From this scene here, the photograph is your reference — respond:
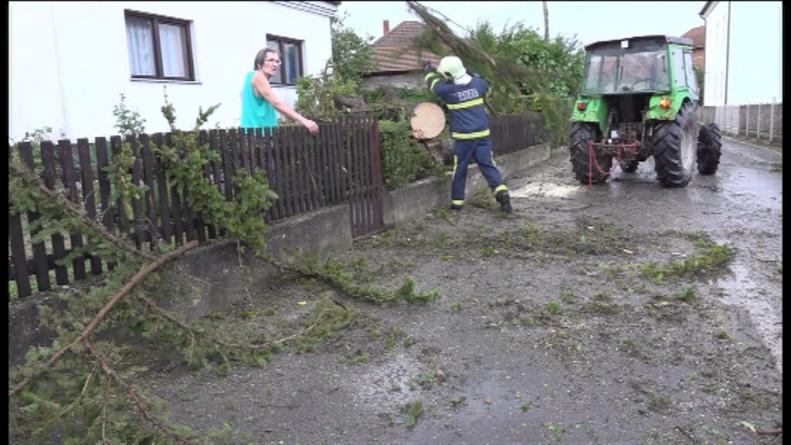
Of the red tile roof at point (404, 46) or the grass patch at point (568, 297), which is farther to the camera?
the grass patch at point (568, 297)

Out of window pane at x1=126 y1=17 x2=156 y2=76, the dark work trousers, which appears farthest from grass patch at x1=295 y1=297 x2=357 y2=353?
window pane at x1=126 y1=17 x2=156 y2=76

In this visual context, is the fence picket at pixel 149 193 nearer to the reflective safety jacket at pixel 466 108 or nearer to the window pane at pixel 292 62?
the reflective safety jacket at pixel 466 108

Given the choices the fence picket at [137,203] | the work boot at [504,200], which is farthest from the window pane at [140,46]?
the fence picket at [137,203]

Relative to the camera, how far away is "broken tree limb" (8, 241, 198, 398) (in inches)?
105

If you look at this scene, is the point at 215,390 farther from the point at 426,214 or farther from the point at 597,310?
the point at 426,214

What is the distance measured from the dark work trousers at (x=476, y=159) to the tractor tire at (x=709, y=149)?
5.18 m

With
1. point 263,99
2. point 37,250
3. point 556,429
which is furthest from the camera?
point 263,99

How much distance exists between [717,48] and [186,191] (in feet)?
98.1

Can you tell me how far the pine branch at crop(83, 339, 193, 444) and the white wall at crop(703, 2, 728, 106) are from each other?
84.4 feet

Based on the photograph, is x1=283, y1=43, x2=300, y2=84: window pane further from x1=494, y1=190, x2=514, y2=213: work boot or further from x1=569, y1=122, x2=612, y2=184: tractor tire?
x1=494, y1=190, x2=514, y2=213: work boot

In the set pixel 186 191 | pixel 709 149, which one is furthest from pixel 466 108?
pixel 709 149

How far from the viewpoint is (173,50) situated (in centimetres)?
1108

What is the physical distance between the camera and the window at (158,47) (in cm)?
1028

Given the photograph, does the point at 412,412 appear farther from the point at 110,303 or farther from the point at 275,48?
the point at 275,48
